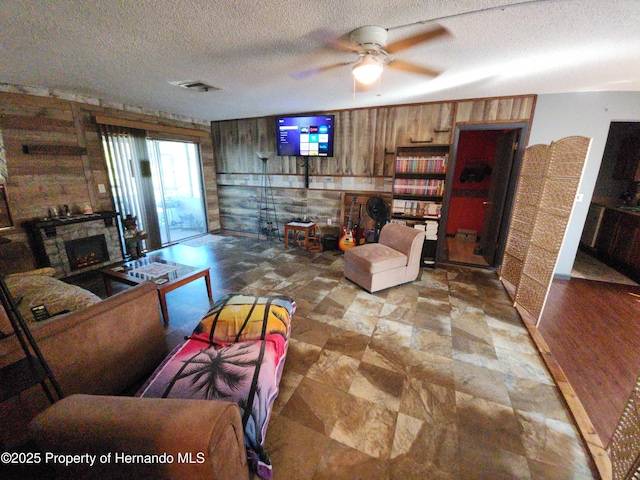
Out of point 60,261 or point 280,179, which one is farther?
point 280,179

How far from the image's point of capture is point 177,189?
5586 mm

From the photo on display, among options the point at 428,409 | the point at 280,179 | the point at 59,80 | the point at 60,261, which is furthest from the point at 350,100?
the point at 60,261

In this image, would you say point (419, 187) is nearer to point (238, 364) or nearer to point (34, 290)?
point (238, 364)

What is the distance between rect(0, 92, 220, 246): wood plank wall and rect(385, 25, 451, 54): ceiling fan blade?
4.20 metres

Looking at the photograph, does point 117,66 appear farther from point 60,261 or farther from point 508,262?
point 508,262

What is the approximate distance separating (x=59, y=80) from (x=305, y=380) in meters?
4.19

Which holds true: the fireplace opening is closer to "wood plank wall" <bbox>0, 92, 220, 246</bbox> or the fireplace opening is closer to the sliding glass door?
"wood plank wall" <bbox>0, 92, 220, 246</bbox>

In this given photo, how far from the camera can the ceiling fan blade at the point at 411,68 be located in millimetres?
2400

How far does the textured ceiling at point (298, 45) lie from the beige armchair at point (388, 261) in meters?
1.85

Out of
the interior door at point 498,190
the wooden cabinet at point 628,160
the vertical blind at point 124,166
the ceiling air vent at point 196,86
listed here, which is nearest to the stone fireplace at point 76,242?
the vertical blind at point 124,166

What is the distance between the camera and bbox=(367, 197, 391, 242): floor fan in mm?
4266

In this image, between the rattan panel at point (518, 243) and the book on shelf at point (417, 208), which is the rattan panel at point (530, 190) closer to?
the rattan panel at point (518, 243)

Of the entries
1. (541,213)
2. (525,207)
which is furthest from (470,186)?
(541,213)

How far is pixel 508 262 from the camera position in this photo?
3.32 m
